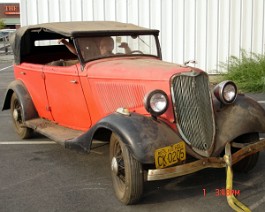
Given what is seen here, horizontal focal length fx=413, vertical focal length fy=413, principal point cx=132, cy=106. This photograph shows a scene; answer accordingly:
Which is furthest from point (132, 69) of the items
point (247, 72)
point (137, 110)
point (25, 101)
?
point (247, 72)

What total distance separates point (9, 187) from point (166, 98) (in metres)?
1.92

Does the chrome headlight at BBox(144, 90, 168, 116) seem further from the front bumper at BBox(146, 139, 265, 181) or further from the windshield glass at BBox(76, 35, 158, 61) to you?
the windshield glass at BBox(76, 35, 158, 61)

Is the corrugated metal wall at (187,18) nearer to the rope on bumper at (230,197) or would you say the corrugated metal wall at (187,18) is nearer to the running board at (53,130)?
the running board at (53,130)

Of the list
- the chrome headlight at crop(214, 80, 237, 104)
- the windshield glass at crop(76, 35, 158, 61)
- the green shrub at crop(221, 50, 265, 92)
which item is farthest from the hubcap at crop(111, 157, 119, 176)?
the green shrub at crop(221, 50, 265, 92)

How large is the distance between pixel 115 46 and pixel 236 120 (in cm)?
185

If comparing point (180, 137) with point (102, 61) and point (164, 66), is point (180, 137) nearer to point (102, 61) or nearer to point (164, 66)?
point (164, 66)

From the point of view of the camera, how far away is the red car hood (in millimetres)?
4074

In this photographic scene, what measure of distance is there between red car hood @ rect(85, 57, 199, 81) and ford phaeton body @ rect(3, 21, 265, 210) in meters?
0.01

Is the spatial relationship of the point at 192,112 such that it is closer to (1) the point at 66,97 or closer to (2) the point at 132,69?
(2) the point at 132,69

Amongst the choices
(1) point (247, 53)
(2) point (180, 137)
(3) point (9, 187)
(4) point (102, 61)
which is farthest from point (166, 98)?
(1) point (247, 53)

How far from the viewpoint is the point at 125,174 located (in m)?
3.67

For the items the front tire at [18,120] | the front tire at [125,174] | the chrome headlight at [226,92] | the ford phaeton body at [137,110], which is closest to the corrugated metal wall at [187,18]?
the front tire at [18,120]

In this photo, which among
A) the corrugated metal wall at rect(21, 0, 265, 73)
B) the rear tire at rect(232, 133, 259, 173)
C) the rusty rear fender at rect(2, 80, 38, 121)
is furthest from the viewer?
the corrugated metal wall at rect(21, 0, 265, 73)

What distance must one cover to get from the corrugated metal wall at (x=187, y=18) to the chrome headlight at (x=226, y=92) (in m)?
7.57
